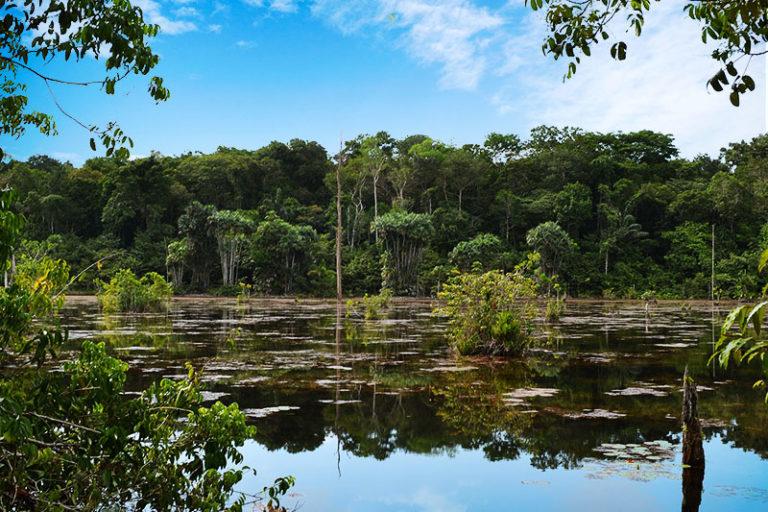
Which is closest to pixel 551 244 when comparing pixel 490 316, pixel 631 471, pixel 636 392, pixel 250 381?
pixel 490 316

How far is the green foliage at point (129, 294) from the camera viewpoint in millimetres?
21703

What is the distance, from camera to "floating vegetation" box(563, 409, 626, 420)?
19.8 feet

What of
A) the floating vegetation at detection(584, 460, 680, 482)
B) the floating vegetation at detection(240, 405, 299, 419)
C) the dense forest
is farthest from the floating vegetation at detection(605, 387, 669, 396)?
the dense forest

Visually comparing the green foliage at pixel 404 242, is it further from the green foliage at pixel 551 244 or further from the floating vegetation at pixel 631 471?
the floating vegetation at pixel 631 471

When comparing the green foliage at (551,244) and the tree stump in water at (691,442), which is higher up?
the green foliage at (551,244)

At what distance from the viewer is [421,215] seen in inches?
1553

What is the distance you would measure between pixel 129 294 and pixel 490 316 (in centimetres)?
1636

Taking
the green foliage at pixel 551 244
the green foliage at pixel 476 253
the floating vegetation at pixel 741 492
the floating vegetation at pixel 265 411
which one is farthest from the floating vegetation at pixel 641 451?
the green foliage at pixel 551 244

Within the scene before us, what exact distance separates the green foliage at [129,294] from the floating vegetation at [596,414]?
1867cm

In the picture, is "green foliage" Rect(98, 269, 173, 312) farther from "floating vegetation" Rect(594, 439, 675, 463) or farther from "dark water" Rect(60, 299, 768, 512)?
"floating vegetation" Rect(594, 439, 675, 463)

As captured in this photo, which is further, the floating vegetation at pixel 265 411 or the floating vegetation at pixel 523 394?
the floating vegetation at pixel 523 394

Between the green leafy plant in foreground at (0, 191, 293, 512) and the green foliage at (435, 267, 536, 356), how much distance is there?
785 cm

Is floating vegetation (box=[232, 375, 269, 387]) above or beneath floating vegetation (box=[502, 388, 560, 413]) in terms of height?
beneath

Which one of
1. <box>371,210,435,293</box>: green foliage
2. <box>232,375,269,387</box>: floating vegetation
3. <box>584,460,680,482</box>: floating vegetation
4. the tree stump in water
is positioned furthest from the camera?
<box>371,210,435,293</box>: green foliage
